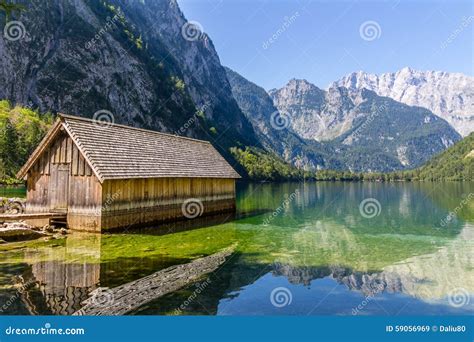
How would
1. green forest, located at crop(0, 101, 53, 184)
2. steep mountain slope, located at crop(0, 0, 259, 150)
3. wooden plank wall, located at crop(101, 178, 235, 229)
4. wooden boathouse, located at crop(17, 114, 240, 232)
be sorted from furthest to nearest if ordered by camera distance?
steep mountain slope, located at crop(0, 0, 259, 150), green forest, located at crop(0, 101, 53, 184), wooden plank wall, located at crop(101, 178, 235, 229), wooden boathouse, located at crop(17, 114, 240, 232)

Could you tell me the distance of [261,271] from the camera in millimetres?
17609

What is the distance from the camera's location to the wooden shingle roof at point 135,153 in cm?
2408

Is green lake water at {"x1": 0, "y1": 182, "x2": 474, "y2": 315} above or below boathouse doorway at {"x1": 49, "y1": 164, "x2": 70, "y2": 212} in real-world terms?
below

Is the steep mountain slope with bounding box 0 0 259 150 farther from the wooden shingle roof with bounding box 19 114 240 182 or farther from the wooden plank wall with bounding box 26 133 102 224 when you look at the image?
the wooden plank wall with bounding box 26 133 102 224

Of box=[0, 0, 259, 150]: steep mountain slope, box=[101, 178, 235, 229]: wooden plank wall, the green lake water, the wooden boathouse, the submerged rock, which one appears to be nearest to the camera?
the green lake water

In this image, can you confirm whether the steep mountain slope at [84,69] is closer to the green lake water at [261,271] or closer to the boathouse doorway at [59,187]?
the boathouse doorway at [59,187]

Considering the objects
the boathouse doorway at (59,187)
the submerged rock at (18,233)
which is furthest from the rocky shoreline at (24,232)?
the boathouse doorway at (59,187)

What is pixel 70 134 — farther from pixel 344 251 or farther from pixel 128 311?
pixel 344 251

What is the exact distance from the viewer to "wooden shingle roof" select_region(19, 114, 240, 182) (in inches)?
948

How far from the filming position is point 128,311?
11188mm

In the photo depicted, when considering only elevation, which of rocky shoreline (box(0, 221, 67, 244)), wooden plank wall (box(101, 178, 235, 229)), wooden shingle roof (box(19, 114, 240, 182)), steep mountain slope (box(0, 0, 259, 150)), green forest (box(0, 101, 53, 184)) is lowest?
rocky shoreline (box(0, 221, 67, 244))

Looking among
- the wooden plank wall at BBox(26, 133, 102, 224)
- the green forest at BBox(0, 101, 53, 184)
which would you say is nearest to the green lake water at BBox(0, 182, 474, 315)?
the wooden plank wall at BBox(26, 133, 102, 224)

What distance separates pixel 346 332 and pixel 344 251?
13757 mm

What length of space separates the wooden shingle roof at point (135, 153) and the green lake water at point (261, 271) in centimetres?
419
